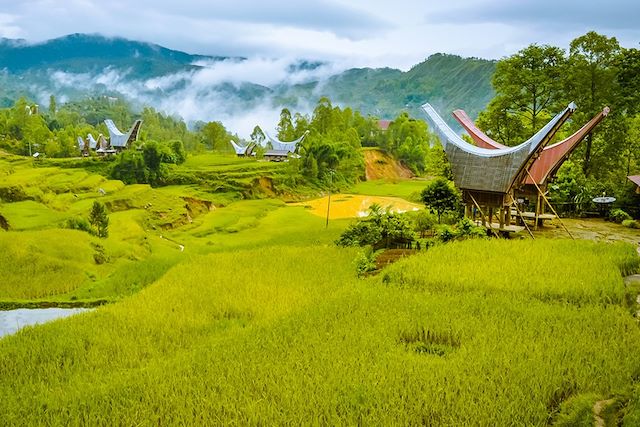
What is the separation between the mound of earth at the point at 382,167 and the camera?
6071 cm

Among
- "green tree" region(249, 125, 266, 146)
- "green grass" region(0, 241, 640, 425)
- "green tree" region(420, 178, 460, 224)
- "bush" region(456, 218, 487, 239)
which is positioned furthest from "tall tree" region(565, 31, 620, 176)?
"green tree" region(249, 125, 266, 146)

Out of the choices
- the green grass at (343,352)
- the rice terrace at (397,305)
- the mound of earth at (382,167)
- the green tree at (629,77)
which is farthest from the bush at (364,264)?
the mound of earth at (382,167)

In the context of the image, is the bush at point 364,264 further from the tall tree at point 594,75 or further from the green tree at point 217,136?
the green tree at point 217,136

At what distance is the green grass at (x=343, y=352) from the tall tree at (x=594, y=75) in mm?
12061

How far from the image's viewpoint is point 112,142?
56156mm

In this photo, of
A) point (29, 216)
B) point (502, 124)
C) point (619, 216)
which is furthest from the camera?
point (29, 216)

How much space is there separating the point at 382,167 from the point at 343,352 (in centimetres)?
5762

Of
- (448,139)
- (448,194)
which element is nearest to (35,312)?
(448,139)

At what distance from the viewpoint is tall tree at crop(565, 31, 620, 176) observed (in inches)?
789

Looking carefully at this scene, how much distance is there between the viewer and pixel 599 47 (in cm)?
2003

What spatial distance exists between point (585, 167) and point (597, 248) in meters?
11.5

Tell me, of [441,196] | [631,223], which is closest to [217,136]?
[441,196]

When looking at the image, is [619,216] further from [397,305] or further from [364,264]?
[397,305]

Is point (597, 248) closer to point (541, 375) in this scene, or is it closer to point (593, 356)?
point (593, 356)
